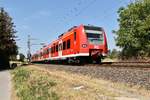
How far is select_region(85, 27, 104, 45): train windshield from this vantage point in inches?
1128

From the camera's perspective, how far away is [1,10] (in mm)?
56875

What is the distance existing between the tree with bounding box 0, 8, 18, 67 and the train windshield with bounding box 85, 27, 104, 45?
26.4 metres

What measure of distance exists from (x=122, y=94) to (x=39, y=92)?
9.68ft

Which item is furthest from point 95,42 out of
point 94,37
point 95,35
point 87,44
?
point 87,44

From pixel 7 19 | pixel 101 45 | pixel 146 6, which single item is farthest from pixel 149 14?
pixel 101 45

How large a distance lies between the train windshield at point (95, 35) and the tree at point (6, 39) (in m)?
26.4

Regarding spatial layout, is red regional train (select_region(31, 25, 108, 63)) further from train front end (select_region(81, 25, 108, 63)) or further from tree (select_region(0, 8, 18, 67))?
tree (select_region(0, 8, 18, 67))

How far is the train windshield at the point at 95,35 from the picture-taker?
2864 cm

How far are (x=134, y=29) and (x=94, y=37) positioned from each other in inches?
1185

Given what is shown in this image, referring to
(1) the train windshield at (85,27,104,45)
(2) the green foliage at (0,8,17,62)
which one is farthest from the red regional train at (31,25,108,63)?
(2) the green foliage at (0,8,17,62)

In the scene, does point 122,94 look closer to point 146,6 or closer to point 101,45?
point 101,45

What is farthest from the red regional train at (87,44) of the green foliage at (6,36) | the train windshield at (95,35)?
the green foliage at (6,36)

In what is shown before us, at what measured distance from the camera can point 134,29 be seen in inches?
2286

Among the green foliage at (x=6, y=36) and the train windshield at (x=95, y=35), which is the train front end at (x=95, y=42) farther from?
the green foliage at (x=6, y=36)
